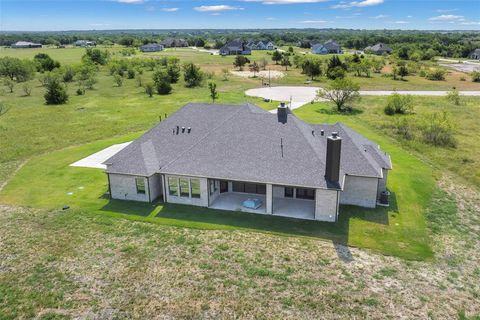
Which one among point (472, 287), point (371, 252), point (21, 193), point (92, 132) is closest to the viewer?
point (472, 287)

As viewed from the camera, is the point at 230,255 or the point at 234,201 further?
the point at 234,201

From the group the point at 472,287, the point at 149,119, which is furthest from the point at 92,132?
the point at 472,287

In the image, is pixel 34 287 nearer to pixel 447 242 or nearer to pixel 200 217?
pixel 200 217

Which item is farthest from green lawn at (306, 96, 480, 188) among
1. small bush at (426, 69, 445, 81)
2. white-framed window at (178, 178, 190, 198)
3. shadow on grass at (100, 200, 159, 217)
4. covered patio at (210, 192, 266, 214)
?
small bush at (426, 69, 445, 81)

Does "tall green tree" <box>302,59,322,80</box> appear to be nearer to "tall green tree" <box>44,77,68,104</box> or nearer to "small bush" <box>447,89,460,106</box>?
"small bush" <box>447,89,460,106</box>

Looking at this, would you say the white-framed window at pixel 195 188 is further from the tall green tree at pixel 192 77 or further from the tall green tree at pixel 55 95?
the tall green tree at pixel 192 77

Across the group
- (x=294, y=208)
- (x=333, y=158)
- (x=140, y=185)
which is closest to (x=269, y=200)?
(x=294, y=208)

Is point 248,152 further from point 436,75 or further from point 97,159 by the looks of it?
point 436,75
